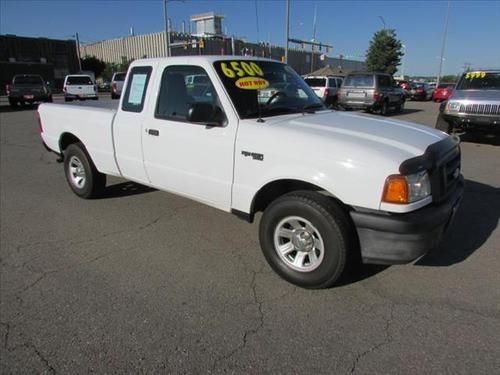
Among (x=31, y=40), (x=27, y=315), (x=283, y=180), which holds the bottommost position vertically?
(x=27, y=315)

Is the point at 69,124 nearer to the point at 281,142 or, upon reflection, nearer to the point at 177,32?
the point at 281,142

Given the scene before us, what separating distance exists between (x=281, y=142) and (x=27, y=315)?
2.40 m

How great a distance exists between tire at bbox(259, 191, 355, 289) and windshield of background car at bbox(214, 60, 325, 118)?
1.01 m

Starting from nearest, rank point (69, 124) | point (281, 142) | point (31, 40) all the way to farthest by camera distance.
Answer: point (281, 142), point (69, 124), point (31, 40)

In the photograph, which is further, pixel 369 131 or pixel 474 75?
pixel 474 75

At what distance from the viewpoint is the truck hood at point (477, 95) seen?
8.70 meters

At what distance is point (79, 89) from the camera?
2367 centimetres

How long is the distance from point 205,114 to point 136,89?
1439 millimetres

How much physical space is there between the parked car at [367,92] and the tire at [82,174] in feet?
43.0

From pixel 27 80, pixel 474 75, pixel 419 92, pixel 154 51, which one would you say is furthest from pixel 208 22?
pixel 154 51

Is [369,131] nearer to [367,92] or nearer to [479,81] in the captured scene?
[479,81]

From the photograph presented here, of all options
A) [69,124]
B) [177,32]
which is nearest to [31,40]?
[177,32]

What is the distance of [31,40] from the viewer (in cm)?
5738

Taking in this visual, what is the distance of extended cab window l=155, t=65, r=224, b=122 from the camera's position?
3.85 m
